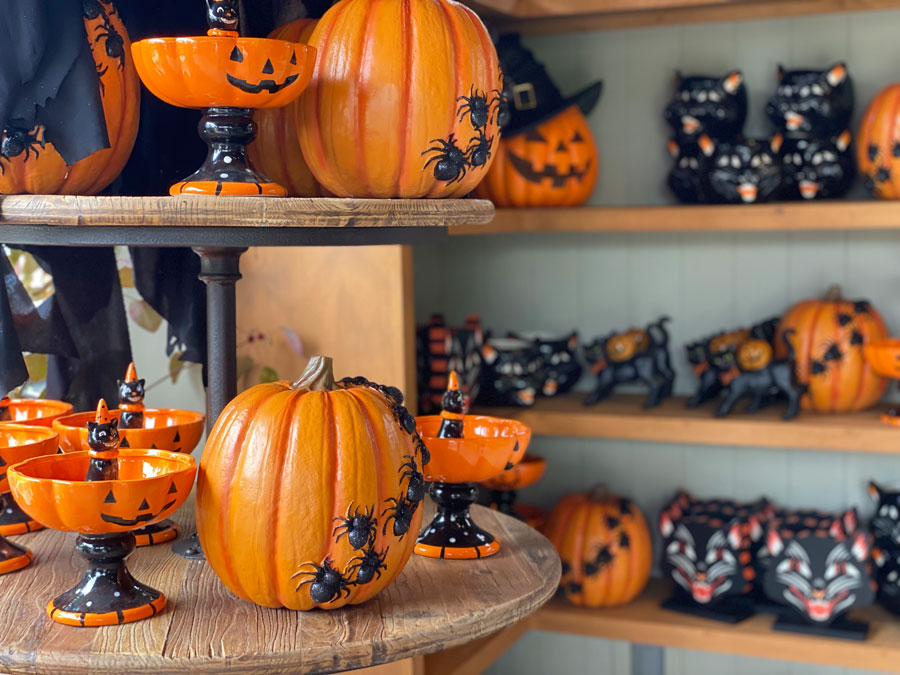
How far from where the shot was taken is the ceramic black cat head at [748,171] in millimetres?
1990

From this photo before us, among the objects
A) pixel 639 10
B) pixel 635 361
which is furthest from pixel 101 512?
pixel 639 10

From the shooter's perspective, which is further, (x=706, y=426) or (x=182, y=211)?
(x=706, y=426)

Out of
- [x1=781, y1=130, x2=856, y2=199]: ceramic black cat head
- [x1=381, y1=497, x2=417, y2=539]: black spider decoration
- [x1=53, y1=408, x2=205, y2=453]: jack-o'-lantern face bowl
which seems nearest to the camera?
[x1=381, y1=497, x2=417, y2=539]: black spider decoration

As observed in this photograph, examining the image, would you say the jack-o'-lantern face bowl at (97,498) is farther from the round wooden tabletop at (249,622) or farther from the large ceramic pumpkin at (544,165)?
the large ceramic pumpkin at (544,165)

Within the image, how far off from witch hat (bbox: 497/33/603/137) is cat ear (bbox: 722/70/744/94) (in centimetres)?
32

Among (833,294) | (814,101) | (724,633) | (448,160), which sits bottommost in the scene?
(724,633)

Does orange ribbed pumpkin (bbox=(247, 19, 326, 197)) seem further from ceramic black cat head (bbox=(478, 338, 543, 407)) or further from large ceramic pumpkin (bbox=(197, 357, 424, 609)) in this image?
ceramic black cat head (bbox=(478, 338, 543, 407))

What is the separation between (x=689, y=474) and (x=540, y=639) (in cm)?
55

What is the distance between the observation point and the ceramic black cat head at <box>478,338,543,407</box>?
213 cm

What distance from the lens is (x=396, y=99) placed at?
831mm

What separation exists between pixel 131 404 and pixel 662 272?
1.56m

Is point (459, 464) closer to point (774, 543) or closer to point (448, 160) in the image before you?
point (448, 160)

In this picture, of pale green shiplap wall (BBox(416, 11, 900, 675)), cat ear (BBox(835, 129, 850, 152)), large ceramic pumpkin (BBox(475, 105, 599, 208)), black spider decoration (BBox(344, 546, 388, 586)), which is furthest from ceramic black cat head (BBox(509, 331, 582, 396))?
black spider decoration (BBox(344, 546, 388, 586))

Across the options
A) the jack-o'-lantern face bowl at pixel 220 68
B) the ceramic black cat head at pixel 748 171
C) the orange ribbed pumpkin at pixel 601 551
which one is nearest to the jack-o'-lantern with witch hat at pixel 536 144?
the ceramic black cat head at pixel 748 171
